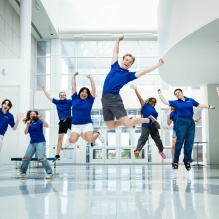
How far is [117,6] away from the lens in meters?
23.0

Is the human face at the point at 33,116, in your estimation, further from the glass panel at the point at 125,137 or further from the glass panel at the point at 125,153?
the glass panel at the point at 125,137

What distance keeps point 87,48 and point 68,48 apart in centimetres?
142

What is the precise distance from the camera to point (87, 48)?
24.1 meters

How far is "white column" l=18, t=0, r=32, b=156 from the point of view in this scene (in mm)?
14453

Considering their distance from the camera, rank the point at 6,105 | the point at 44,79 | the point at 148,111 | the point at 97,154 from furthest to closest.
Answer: the point at 44,79
the point at 97,154
the point at 148,111
the point at 6,105

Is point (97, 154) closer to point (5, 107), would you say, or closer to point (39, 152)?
point (5, 107)

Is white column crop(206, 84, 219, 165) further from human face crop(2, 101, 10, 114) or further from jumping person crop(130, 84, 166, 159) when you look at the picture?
human face crop(2, 101, 10, 114)

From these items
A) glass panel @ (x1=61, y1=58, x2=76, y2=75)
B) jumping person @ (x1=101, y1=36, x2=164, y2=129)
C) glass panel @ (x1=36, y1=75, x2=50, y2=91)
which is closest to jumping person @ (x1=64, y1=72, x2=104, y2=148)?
jumping person @ (x1=101, y1=36, x2=164, y2=129)

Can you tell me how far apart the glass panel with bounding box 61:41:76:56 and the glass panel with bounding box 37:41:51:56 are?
1.02 meters

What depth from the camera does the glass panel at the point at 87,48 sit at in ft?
78.6

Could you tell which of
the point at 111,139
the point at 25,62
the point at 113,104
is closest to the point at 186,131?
the point at 113,104

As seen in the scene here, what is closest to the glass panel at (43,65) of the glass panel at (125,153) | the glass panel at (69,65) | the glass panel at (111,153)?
Answer: the glass panel at (69,65)

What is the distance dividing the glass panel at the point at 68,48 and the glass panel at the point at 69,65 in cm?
45

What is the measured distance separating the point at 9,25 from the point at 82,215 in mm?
16955
